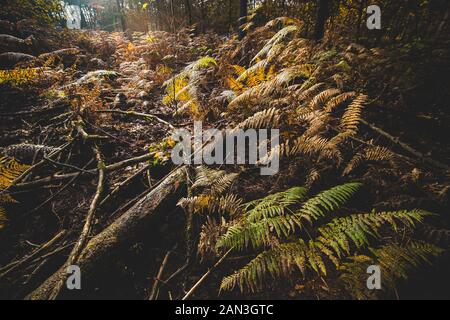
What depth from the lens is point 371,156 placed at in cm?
231

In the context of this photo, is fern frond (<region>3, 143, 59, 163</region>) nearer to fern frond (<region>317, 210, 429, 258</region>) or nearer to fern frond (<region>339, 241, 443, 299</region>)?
fern frond (<region>317, 210, 429, 258</region>)

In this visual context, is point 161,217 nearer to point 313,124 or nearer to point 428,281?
point 313,124

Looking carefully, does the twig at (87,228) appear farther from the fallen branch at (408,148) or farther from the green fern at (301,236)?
the fallen branch at (408,148)

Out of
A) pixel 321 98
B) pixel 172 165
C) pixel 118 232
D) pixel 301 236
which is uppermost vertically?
pixel 321 98

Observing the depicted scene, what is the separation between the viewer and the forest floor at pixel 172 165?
2100 millimetres

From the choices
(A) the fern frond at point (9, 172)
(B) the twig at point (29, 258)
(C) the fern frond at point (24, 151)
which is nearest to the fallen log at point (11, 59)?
(C) the fern frond at point (24, 151)

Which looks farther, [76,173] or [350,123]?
[76,173]

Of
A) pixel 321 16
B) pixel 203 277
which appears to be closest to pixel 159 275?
pixel 203 277

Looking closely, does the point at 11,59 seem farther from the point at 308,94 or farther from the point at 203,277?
the point at 203,277

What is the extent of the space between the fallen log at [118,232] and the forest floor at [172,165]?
0.07 ft

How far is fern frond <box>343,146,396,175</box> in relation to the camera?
2240 millimetres

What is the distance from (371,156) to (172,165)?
6.81 ft
